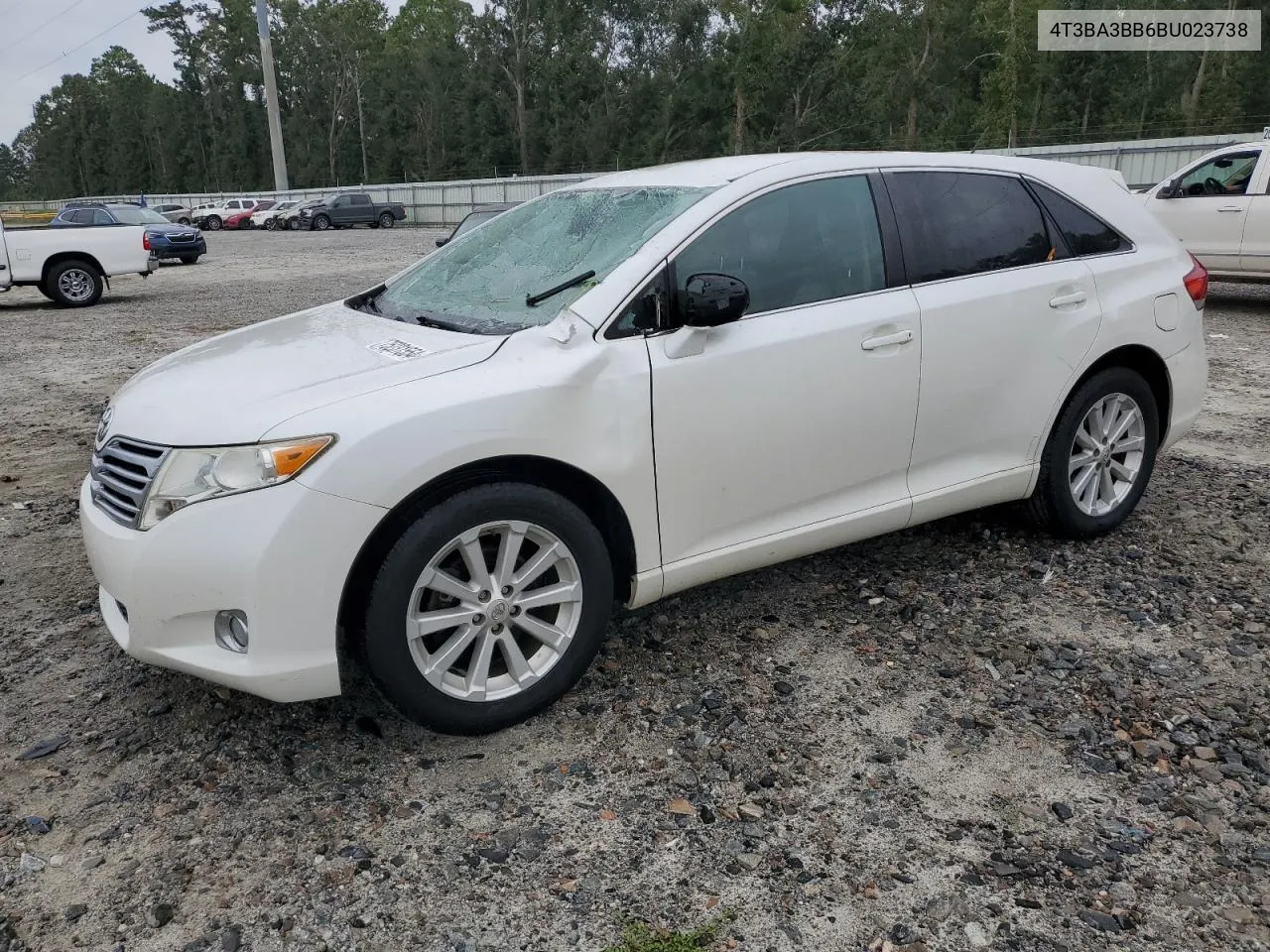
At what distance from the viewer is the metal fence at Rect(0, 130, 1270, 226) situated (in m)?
24.3

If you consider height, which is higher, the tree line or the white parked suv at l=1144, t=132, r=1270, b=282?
the tree line

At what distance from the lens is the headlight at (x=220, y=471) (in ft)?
8.97

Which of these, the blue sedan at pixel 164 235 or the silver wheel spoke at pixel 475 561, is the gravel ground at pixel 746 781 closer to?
the silver wheel spoke at pixel 475 561

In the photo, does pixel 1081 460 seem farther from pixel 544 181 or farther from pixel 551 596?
pixel 544 181

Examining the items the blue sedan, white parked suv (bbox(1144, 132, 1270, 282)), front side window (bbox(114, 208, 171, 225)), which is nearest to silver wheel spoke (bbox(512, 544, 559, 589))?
white parked suv (bbox(1144, 132, 1270, 282))

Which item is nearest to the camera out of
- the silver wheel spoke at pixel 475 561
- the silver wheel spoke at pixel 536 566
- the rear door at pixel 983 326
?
the silver wheel spoke at pixel 475 561

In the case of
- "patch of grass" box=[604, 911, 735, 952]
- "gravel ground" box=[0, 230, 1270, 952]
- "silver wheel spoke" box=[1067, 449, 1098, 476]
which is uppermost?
"silver wheel spoke" box=[1067, 449, 1098, 476]

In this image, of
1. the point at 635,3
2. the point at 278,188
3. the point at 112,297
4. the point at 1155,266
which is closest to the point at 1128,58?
the point at 635,3

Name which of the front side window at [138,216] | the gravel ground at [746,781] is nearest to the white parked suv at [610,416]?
the gravel ground at [746,781]

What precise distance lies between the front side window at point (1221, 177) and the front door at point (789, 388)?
374 inches

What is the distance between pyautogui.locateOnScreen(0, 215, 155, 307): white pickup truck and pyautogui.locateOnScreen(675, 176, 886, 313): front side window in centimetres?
1419

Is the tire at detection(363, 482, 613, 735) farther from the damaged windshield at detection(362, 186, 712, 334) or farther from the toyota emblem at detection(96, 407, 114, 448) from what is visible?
the toyota emblem at detection(96, 407, 114, 448)

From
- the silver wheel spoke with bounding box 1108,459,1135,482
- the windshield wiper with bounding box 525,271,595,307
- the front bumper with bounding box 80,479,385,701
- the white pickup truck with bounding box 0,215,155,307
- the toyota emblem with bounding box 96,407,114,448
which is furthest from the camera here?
the white pickup truck with bounding box 0,215,155,307

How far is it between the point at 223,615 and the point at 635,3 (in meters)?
67.9
